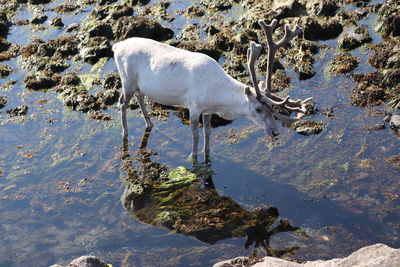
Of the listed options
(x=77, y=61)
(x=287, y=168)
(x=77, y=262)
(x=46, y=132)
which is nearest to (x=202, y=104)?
(x=287, y=168)

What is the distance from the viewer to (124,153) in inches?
440

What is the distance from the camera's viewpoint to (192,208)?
9.15m

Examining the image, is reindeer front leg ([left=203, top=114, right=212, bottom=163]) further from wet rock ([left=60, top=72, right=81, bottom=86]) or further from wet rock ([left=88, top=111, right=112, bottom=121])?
wet rock ([left=60, top=72, right=81, bottom=86])

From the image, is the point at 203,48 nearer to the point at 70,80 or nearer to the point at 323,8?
the point at 70,80

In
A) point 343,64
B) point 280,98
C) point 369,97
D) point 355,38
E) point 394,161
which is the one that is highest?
point 355,38

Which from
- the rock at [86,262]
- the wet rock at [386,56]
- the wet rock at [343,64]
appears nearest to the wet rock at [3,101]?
the rock at [86,262]

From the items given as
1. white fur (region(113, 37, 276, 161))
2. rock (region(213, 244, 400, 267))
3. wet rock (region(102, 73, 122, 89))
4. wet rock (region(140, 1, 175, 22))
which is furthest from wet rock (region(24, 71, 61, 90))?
rock (region(213, 244, 400, 267))

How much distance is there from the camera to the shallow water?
26.9 ft

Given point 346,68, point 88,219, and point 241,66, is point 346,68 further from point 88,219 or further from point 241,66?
point 88,219

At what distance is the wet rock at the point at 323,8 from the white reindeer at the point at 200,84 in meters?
6.40

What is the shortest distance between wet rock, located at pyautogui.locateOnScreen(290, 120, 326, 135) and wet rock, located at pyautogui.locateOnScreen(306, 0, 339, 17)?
541 cm

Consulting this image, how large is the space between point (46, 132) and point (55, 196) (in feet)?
8.99

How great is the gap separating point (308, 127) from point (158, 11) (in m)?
8.82

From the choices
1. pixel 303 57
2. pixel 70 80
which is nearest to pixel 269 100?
pixel 303 57
